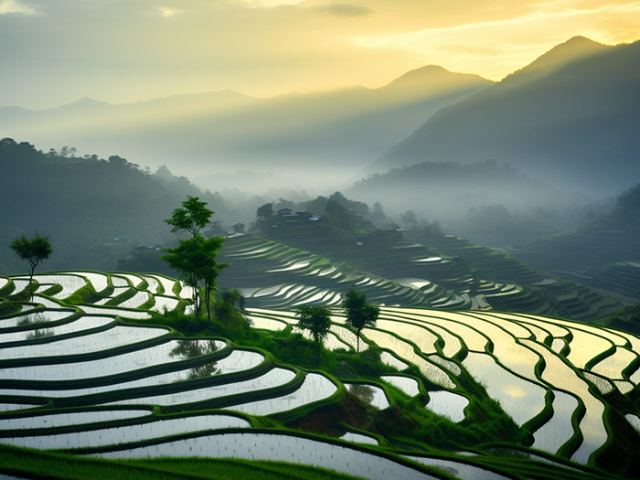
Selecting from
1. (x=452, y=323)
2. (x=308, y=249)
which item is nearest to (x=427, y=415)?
(x=452, y=323)

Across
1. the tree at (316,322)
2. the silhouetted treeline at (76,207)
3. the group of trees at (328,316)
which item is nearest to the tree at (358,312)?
the group of trees at (328,316)

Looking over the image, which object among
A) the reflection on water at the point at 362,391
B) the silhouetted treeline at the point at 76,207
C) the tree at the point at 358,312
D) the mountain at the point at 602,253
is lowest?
the mountain at the point at 602,253

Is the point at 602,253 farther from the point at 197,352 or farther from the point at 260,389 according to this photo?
the point at 260,389

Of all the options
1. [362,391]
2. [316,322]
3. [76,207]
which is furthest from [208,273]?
[76,207]

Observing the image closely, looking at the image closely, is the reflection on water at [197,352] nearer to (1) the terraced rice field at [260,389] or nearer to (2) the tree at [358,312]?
(1) the terraced rice field at [260,389]

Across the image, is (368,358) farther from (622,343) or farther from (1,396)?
(622,343)
